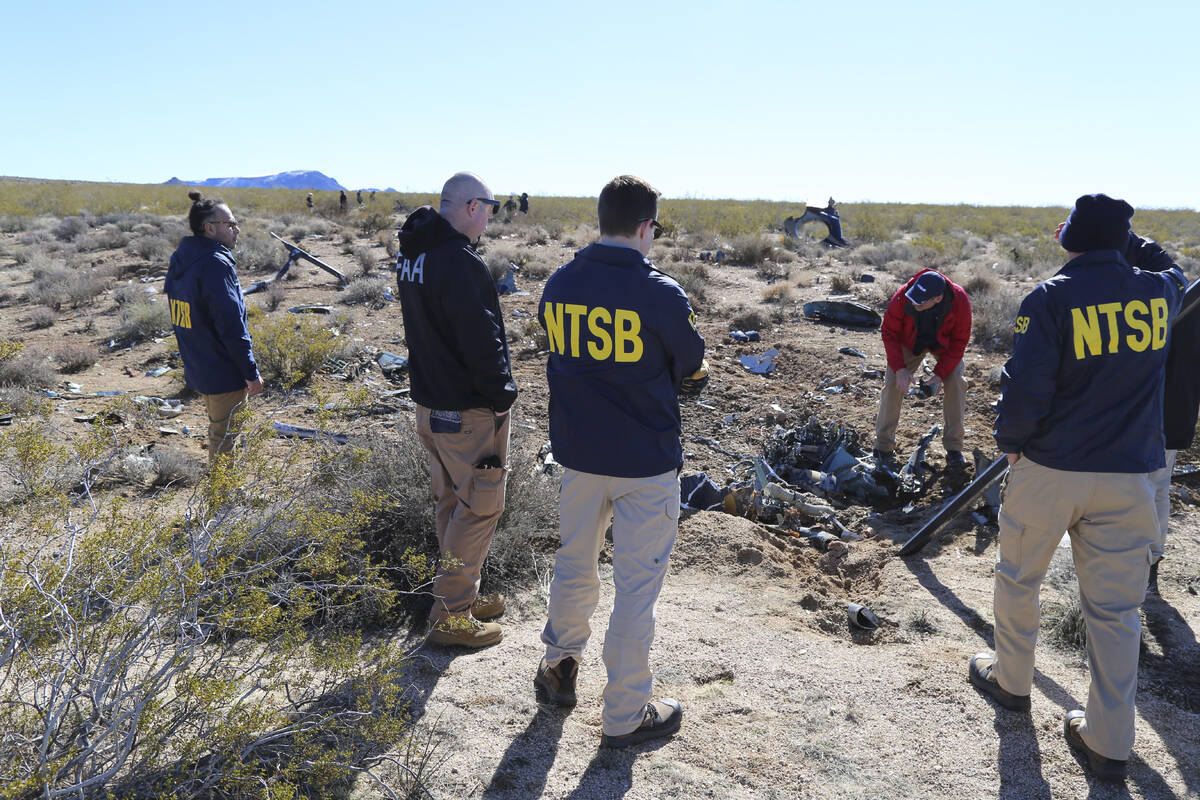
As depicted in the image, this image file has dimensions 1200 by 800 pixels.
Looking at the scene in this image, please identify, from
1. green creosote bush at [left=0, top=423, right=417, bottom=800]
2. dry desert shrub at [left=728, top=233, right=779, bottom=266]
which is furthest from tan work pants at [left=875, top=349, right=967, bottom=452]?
dry desert shrub at [left=728, top=233, right=779, bottom=266]

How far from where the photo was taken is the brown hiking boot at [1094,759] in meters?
2.81

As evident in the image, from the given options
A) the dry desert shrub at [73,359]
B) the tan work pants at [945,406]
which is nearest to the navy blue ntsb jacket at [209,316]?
the tan work pants at [945,406]

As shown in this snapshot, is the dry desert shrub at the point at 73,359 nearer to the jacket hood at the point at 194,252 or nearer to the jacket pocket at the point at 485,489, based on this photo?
the jacket hood at the point at 194,252

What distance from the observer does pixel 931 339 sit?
6.02m

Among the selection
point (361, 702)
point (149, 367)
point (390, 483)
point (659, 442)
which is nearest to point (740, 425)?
point (390, 483)

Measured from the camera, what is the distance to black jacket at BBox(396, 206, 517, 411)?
3.17 m

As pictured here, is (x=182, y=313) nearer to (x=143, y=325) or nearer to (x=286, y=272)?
(x=143, y=325)

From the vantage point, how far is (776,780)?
2.85 m

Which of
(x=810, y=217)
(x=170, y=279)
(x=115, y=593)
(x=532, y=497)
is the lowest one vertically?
(x=532, y=497)

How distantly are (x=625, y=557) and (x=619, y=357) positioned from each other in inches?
30.4

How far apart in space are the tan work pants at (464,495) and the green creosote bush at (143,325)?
8.85 metres

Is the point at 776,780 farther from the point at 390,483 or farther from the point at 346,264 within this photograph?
the point at 346,264

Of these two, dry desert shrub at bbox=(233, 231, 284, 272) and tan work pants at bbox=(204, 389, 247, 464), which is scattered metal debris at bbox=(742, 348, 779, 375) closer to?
tan work pants at bbox=(204, 389, 247, 464)

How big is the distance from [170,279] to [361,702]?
118 inches
